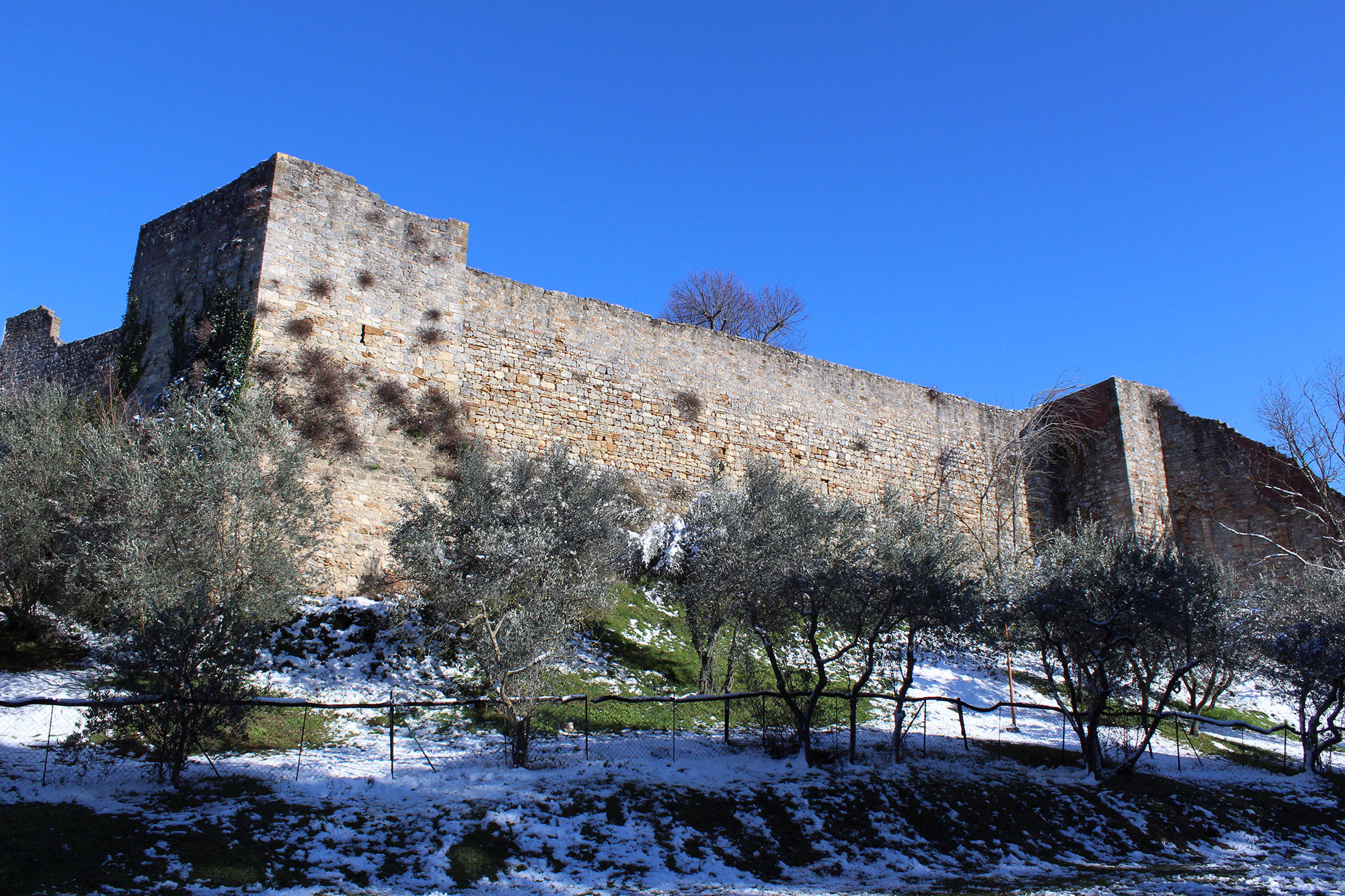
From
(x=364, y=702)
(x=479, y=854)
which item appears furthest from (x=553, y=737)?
(x=479, y=854)

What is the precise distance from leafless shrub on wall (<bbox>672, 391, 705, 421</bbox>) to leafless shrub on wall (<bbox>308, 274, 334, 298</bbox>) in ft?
25.7

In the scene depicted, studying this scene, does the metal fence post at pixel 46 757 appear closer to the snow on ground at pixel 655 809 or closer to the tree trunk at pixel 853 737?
the snow on ground at pixel 655 809

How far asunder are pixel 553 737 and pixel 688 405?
1045cm

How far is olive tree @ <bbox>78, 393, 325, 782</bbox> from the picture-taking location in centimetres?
841

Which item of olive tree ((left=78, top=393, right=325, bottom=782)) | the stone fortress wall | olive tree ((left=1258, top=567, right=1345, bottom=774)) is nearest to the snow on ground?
olive tree ((left=78, top=393, right=325, bottom=782))

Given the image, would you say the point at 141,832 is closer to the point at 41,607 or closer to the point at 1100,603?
the point at 41,607

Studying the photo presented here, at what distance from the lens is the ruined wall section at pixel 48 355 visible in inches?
710

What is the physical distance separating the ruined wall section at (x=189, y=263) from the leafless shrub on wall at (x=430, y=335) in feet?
9.66

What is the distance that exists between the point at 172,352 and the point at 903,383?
18055 mm

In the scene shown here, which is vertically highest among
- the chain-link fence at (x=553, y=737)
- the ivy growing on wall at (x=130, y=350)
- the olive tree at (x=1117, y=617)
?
the ivy growing on wall at (x=130, y=350)

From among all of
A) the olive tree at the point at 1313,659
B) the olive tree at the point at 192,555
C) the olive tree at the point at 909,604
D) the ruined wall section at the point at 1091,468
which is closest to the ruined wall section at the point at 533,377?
the olive tree at the point at 192,555

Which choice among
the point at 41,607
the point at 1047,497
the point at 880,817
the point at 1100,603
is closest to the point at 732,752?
the point at 880,817

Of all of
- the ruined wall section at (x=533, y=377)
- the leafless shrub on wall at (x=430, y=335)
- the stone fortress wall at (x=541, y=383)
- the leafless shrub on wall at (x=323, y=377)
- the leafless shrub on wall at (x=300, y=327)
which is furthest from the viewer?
the leafless shrub on wall at (x=430, y=335)

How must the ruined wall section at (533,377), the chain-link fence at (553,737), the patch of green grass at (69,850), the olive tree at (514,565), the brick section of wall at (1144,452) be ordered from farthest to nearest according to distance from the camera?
the brick section of wall at (1144,452) < the ruined wall section at (533,377) < the olive tree at (514,565) < the chain-link fence at (553,737) < the patch of green grass at (69,850)
